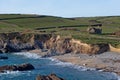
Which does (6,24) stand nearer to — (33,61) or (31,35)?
(31,35)

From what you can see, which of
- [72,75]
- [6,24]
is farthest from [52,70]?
[6,24]

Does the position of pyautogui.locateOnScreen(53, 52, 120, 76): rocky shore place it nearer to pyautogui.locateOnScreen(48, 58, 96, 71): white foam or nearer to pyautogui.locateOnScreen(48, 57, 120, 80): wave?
pyautogui.locateOnScreen(48, 57, 120, 80): wave

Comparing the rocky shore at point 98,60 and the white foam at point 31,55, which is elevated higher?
the rocky shore at point 98,60

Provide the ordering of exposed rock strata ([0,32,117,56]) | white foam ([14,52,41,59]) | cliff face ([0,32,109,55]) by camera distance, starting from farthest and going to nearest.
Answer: cliff face ([0,32,109,55]) → exposed rock strata ([0,32,117,56]) → white foam ([14,52,41,59])

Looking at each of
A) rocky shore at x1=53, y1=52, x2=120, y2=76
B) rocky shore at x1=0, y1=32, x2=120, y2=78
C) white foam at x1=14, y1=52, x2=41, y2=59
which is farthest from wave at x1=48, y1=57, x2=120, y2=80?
white foam at x1=14, y1=52, x2=41, y2=59

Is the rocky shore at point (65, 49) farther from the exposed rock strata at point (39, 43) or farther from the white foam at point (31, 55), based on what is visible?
the white foam at point (31, 55)

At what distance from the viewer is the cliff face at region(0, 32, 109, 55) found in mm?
132000

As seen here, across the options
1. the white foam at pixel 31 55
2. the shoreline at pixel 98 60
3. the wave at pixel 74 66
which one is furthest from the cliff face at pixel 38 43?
the wave at pixel 74 66

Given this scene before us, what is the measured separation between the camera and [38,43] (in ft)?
482

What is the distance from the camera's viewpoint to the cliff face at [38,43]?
13200 cm

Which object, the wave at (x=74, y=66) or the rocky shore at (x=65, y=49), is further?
the rocky shore at (x=65, y=49)

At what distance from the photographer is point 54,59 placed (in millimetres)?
120000

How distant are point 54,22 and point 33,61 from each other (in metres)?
76.7

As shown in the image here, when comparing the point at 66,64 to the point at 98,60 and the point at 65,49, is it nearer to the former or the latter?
the point at 98,60
